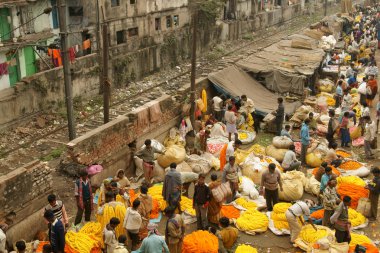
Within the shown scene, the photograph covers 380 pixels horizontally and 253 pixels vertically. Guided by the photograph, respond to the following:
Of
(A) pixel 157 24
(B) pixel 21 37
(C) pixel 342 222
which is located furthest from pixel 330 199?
(A) pixel 157 24

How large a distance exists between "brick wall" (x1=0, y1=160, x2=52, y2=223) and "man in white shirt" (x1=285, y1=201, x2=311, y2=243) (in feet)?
16.4

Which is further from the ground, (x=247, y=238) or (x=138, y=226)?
(x=138, y=226)

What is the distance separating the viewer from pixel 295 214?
30.3ft

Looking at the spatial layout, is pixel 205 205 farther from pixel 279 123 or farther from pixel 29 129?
pixel 29 129

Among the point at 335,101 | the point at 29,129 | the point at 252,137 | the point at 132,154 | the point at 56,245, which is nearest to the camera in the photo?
the point at 56,245

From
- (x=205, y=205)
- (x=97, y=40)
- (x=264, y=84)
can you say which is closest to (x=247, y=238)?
(x=205, y=205)

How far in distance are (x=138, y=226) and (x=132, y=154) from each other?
4.52 meters

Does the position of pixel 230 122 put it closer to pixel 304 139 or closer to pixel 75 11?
pixel 304 139

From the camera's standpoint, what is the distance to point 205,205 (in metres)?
9.45

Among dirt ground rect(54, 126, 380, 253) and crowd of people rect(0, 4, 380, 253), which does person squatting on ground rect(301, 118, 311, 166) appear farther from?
dirt ground rect(54, 126, 380, 253)

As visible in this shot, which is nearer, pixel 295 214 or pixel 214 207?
pixel 295 214

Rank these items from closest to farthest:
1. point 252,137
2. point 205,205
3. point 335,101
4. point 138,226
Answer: point 138,226 → point 205,205 → point 252,137 → point 335,101

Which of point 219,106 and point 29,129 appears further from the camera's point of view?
point 29,129

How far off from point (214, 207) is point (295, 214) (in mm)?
1607
